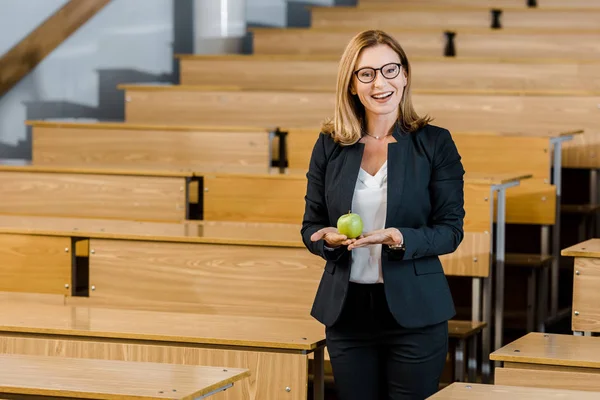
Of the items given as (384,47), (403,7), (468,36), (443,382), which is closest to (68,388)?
(384,47)

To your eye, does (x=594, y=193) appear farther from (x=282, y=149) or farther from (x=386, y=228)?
(x=386, y=228)

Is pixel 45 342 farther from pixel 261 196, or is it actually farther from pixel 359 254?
pixel 261 196

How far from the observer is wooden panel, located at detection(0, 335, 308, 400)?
1.62 m

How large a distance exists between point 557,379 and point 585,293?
0.31 metres

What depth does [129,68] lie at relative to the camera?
363cm

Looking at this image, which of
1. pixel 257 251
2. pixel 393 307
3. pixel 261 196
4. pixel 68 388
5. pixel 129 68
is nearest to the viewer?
pixel 68 388

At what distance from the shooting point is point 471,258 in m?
2.08

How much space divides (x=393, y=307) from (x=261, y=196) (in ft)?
3.25

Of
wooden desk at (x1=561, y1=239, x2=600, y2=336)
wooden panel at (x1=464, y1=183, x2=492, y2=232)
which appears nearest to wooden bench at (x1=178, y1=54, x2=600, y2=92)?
wooden panel at (x1=464, y1=183, x2=492, y2=232)

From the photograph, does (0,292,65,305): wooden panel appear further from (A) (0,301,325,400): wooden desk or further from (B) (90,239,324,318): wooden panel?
(A) (0,301,325,400): wooden desk

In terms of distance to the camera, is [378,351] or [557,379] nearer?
[378,351]

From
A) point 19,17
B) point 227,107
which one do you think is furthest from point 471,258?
point 19,17

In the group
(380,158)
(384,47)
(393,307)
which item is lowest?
(393,307)

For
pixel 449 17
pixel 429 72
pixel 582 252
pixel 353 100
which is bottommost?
pixel 582 252
